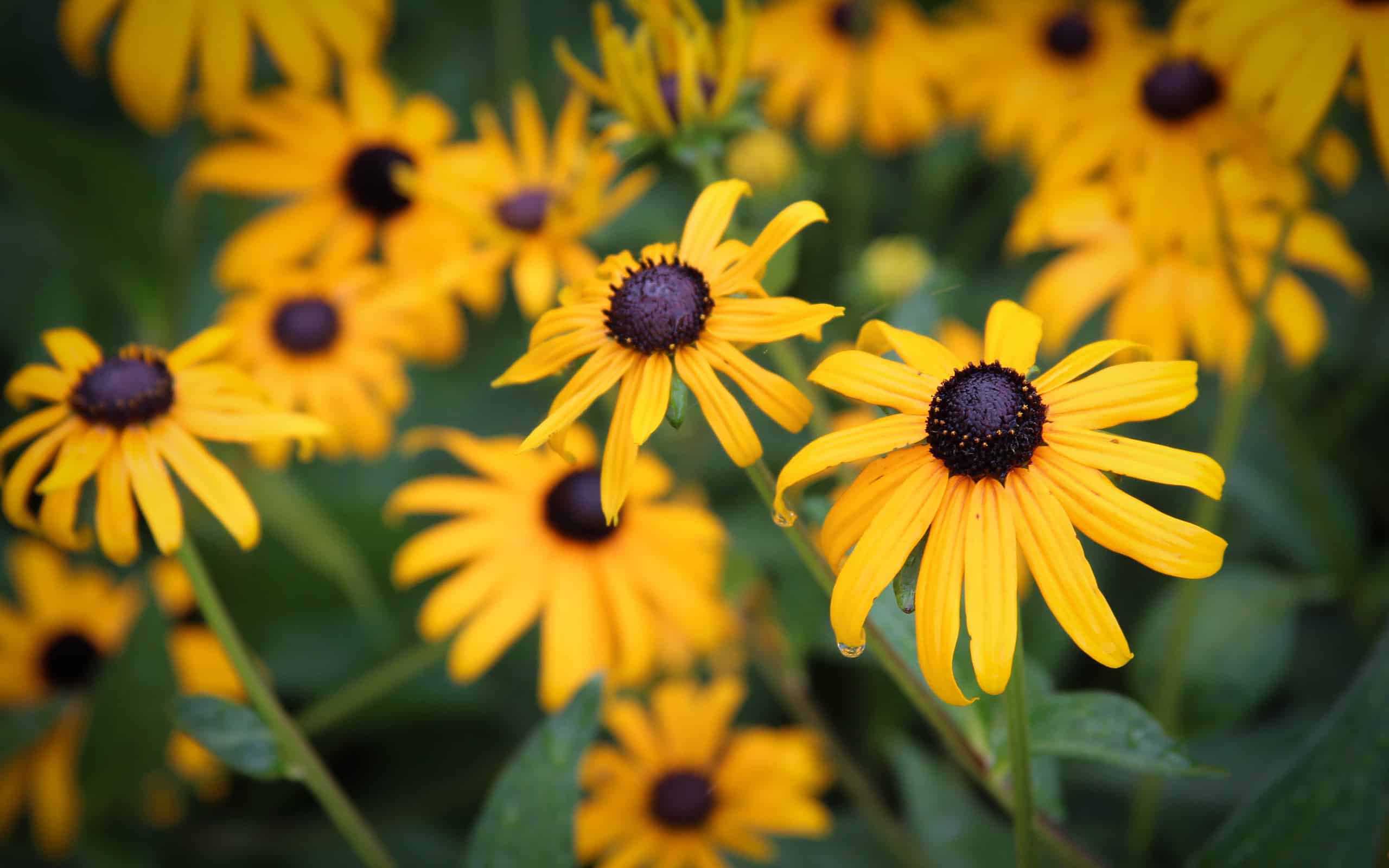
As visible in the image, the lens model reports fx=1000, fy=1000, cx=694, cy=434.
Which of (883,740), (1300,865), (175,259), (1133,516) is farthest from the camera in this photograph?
(175,259)

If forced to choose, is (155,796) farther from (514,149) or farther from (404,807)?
(514,149)

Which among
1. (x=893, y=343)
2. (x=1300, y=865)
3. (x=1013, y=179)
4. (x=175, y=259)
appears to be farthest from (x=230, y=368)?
(x=1013, y=179)

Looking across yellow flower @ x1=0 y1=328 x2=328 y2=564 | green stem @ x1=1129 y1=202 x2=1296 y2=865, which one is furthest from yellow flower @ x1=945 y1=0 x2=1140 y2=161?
yellow flower @ x1=0 y1=328 x2=328 y2=564

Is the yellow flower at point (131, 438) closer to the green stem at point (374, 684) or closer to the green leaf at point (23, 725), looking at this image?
the green stem at point (374, 684)

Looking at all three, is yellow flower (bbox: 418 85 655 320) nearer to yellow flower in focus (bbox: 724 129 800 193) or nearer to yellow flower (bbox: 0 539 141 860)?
yellow flower in focus (bbox: 724 129 800 193)

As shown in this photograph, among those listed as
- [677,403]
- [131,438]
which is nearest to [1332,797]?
[677,403]

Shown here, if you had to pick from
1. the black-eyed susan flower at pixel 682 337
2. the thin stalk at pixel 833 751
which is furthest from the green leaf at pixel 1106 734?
the thin stalk at pixel 833 751
